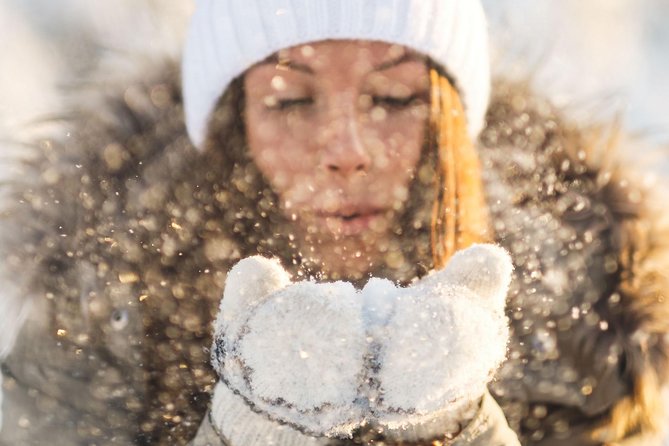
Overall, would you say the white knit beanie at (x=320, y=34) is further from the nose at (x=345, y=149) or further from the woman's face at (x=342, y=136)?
the nose at (x=345, y=149)

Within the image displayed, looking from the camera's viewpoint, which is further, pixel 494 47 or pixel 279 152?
pixel 494 47

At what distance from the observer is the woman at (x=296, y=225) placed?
1.26 m

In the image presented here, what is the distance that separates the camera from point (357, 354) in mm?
775

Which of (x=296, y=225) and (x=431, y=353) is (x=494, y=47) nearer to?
(x=296, y=225)

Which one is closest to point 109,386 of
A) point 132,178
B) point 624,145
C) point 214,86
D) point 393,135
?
point 132,178

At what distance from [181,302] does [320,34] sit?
0.61m

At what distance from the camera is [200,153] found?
1510 millimetres

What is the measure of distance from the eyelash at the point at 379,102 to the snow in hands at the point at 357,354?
490 millimetres

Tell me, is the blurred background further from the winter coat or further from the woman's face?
the woman's face

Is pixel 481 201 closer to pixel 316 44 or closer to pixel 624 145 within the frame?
pixel 624 145

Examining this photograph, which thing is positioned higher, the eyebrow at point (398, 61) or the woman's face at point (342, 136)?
the eyebrow at point (398, 61)

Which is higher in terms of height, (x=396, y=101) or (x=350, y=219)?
(x=396, y=101)

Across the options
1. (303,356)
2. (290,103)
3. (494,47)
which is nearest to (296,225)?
(290,103)

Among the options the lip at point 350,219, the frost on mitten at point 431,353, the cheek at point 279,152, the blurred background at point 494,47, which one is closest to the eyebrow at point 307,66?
the cheek at point 279,152
